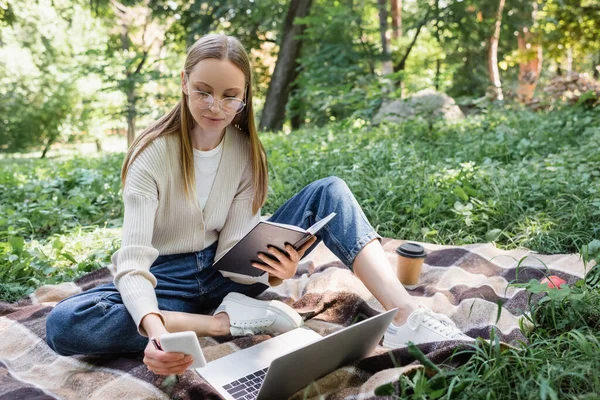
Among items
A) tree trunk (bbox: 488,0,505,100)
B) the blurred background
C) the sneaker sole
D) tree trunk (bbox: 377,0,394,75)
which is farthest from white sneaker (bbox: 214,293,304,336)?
tree trunk (bbox: 377,0,394,75)

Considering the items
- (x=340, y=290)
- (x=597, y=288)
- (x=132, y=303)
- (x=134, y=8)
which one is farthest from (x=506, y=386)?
(x=134, y=8)

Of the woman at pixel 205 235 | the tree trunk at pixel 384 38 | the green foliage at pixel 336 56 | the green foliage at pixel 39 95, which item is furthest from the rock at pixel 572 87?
the green foliage at pixel 39 95

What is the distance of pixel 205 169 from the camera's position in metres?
1.90

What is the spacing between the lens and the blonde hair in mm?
1671

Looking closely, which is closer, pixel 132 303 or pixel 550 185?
pixel 132 303

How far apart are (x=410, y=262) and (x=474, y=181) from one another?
135cm

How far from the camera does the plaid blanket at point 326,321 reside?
58.1 inches

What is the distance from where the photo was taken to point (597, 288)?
181cm

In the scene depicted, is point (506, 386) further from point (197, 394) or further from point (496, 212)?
point (496, 212)

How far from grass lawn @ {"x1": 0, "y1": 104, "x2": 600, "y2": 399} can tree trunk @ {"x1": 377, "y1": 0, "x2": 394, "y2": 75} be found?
10.3 feet

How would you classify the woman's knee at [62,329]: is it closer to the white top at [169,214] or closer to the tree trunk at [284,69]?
the white top at [169,214]

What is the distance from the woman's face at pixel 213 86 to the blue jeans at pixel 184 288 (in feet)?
1.61

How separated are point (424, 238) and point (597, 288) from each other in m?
1.21

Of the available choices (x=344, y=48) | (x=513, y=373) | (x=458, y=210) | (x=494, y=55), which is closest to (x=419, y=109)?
(x=458, y=210)
